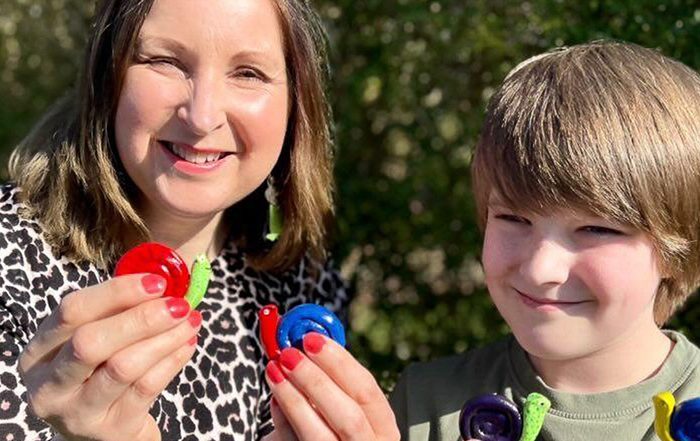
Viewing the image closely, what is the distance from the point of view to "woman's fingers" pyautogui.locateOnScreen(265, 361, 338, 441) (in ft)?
6.89

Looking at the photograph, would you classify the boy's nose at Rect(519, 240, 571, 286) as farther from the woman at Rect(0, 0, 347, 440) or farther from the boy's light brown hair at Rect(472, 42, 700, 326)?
the woman at Rect(0, 0, 347, 440)

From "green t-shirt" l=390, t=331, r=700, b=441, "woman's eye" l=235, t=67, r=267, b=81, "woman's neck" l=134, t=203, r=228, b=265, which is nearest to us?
"green t-shirt" l=390, t=331, r=700, b=441

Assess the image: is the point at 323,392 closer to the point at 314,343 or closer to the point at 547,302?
the point at 314,343

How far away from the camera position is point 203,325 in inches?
118

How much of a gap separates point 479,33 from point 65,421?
1.94 meters

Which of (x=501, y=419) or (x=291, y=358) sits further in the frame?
(x=501, y=419)

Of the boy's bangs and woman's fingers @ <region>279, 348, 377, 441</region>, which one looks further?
the boy's bangs

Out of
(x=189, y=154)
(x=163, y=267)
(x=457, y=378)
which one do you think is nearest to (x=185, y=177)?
(x=189, y=154)

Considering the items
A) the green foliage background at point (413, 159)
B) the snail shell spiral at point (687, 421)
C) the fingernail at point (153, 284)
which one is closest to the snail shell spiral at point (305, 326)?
the fingernail at point (153, 284)

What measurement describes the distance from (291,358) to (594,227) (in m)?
0.71

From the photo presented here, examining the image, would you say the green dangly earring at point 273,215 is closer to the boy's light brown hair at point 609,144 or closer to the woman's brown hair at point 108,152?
the woman's brown hair at point 108,152

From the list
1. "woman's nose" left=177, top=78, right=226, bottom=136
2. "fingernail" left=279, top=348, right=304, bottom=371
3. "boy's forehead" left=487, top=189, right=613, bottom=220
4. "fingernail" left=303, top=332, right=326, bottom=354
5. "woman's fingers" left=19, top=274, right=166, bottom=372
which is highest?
"woman's nose" left=177, top=78, right=226, bottom=136

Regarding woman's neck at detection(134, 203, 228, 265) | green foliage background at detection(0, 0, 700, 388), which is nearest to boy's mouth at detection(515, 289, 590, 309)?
Result: woman's neck at detection(134, 203, 228, 265)

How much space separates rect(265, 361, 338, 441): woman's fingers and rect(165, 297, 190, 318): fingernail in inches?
7.5
